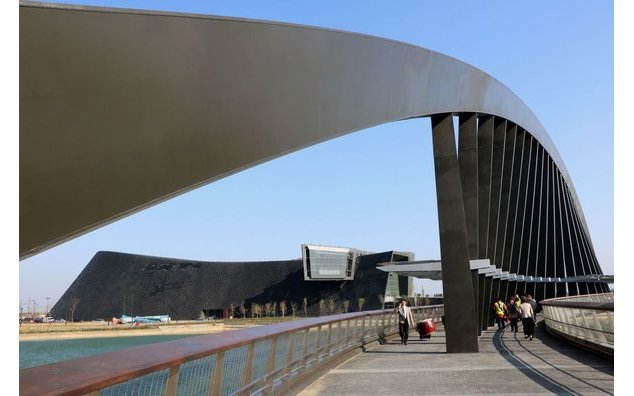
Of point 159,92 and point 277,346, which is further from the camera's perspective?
point 277,346

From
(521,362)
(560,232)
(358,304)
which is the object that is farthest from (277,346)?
(358,304)

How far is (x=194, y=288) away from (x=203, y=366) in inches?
3948

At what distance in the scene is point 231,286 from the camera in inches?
3989

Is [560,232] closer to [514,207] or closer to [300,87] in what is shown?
[514,207]

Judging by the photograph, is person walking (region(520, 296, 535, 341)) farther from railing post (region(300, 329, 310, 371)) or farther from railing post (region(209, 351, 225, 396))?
railing post (region(209, 351, 225, 396))

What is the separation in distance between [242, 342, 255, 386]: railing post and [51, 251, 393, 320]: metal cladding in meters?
84.4

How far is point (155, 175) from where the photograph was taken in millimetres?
4289

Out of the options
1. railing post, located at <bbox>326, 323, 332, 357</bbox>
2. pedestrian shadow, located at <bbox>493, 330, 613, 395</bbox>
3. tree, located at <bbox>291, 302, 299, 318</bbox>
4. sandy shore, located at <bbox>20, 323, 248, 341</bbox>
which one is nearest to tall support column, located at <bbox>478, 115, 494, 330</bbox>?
pedestrian shadow, located at <bbox>493, 330, 613, 395</bbox>

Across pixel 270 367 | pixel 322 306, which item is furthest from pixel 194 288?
pixel 270 367

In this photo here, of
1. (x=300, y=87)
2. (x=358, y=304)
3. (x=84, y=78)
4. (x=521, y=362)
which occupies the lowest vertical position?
(x=358, y=304)

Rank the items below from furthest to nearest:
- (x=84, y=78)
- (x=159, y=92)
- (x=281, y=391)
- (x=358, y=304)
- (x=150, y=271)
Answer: (x=150, y=271) < (x=358, y=304) < (x=281, y=391) < (x=159, y=92) < (x=84, y=78)

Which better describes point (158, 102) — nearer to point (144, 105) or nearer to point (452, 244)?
point (144, 105)

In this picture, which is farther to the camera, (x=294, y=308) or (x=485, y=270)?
(x=294, y=308)
